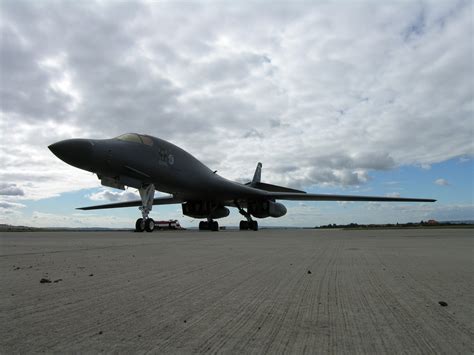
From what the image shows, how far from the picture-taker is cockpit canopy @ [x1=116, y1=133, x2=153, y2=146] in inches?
594

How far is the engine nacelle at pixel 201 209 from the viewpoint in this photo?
79.3 ft

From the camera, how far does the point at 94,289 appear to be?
2.93 m

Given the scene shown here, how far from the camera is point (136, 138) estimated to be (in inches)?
607

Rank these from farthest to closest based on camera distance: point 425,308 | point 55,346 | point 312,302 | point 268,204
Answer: point 268,204
point 312,302
point 425,308
point 55,346

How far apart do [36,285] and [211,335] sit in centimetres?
200

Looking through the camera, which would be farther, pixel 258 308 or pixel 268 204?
pixel 268 204

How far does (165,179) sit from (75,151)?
5165 mm

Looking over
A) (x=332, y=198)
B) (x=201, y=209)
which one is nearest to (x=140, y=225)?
(x=201, y=209)

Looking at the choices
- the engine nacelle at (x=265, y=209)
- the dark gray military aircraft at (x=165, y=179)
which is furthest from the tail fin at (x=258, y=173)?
the engine nacelle at (x=265, y=209)

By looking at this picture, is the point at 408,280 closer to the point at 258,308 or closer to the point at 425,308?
the point at 425,308

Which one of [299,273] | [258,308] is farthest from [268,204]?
[258,308]

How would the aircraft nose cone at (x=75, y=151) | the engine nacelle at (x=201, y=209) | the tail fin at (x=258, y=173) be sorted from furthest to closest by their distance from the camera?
the tail fin at (x=258, y=173), the engine nacelle at (x=201, y=209), the aircraft nose cone at (x=75, y=151)

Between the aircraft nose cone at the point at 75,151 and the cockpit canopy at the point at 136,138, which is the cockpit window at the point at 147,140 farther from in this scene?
the aircraft nose cone at the point at 75,151

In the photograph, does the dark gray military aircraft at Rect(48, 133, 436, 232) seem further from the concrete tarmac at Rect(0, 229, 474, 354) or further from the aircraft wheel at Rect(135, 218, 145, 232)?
the concrete tarmac at Rect(0, 229, 474, 354)
